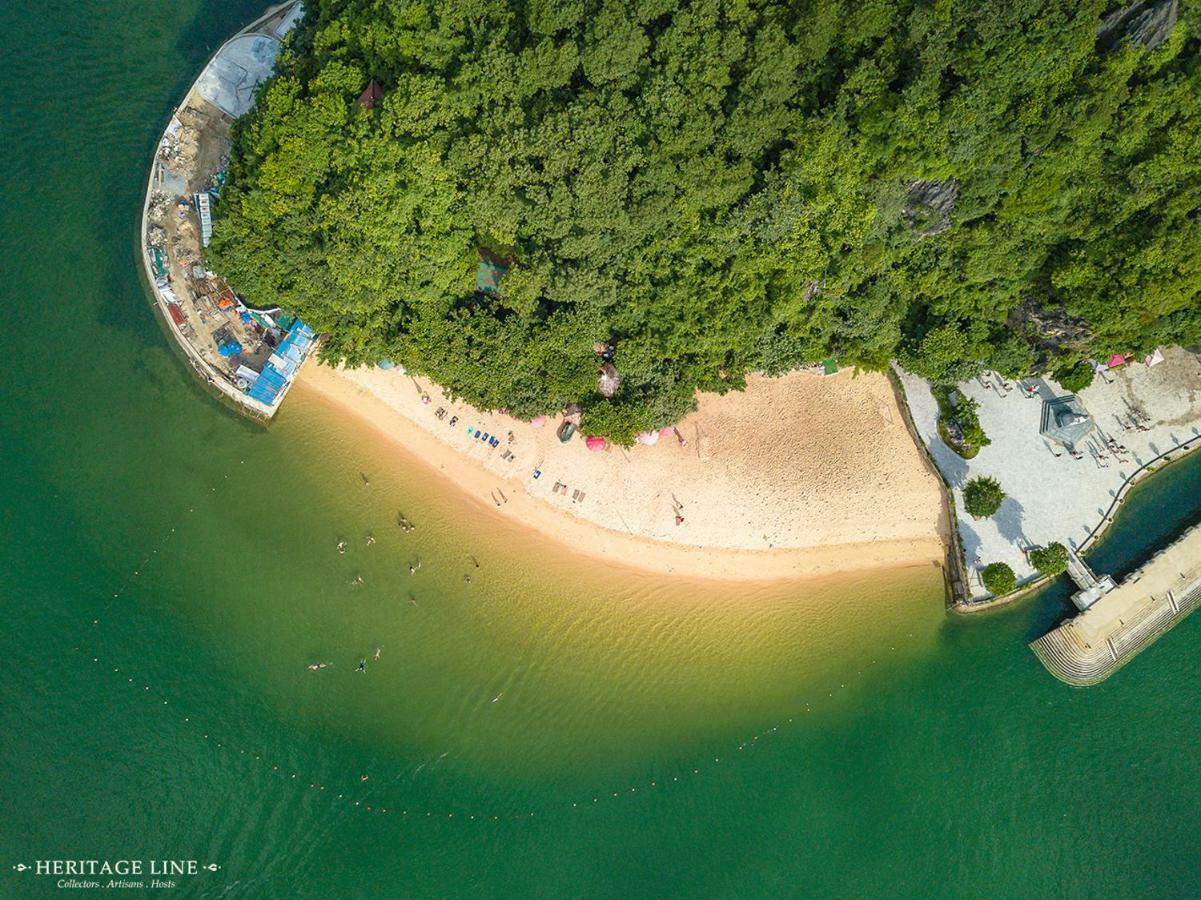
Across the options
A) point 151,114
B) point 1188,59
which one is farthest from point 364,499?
point 1188,59

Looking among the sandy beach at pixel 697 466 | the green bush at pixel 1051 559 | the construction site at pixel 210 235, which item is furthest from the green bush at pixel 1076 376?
the construction site at pixel 210 235

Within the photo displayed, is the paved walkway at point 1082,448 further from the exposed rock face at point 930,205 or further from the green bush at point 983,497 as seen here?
the exposed rock face at point 930,205

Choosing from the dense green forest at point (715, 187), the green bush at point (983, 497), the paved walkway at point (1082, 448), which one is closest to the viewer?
the dense green forest at point (715, 187)

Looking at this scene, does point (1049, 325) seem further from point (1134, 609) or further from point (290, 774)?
point (290, 774)

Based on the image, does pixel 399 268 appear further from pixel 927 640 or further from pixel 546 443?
pixel 927 640

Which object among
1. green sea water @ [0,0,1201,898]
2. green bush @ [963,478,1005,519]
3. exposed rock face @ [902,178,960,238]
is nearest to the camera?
exposed rock face @ [902,178,960,238]

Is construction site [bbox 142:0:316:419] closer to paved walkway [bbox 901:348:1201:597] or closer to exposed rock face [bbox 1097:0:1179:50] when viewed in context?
paved walkway [bbox 901:348:1201:597]

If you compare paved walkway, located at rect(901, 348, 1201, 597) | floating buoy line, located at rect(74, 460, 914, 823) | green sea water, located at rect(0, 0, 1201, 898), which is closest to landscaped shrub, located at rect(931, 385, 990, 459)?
paved walkway, located at rect(901, 348, 1201, 597)
